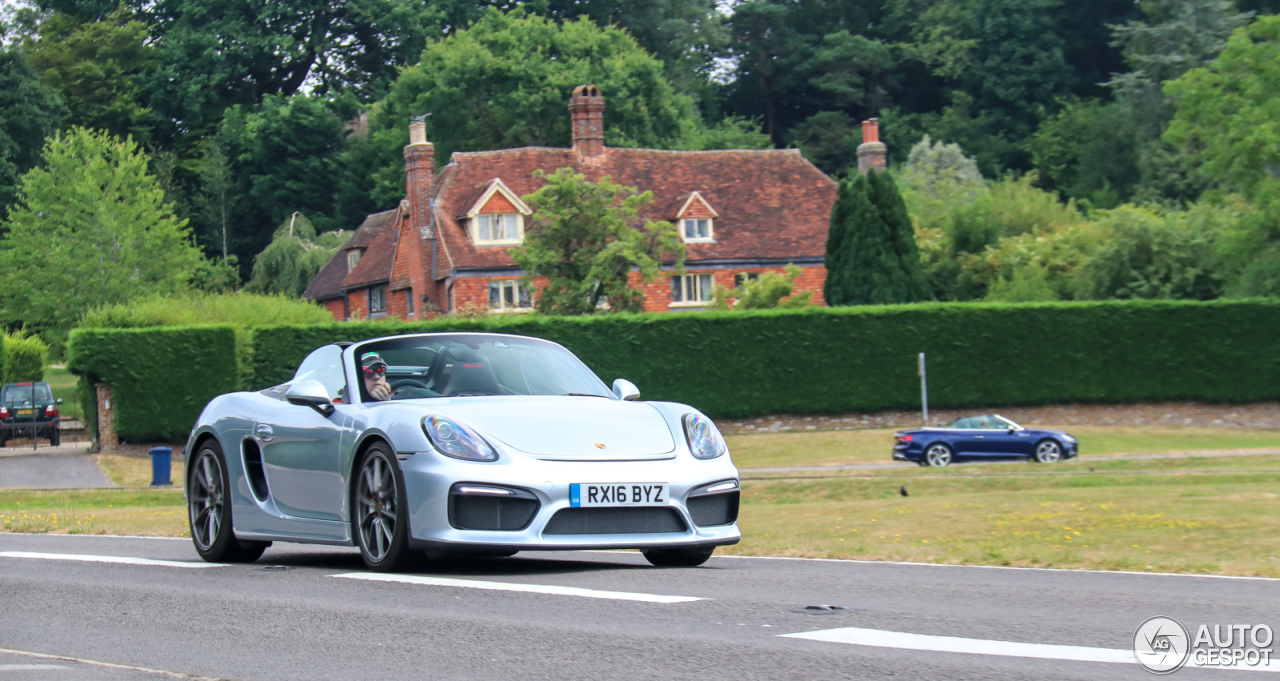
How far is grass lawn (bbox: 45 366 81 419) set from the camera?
5859 centimetres

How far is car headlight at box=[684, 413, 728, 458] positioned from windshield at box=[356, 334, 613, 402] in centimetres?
86

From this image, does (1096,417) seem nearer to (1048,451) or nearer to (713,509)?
(1048,451)

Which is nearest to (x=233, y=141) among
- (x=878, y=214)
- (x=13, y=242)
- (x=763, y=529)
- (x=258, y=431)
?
(x=13, y=242)

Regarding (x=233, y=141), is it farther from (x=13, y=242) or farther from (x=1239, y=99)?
(x=1239, y=99)

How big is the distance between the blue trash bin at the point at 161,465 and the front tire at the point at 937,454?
17.0m

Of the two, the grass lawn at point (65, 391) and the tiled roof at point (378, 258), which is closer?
the grass lawn at point (65, 391)

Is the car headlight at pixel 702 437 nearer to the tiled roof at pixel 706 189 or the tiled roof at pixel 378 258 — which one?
the tiled roof at pixel 706 189

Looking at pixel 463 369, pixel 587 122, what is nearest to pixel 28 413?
pixel 587 122

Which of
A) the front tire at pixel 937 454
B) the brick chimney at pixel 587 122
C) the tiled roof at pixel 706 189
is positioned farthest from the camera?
the brick chimney at pixel 587 122

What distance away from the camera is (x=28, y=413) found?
157 feet

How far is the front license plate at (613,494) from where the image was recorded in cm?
813

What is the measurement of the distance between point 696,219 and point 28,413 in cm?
2667

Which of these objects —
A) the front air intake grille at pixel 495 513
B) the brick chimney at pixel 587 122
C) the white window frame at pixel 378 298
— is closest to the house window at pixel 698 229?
the brick chimney at pixel 587 122
